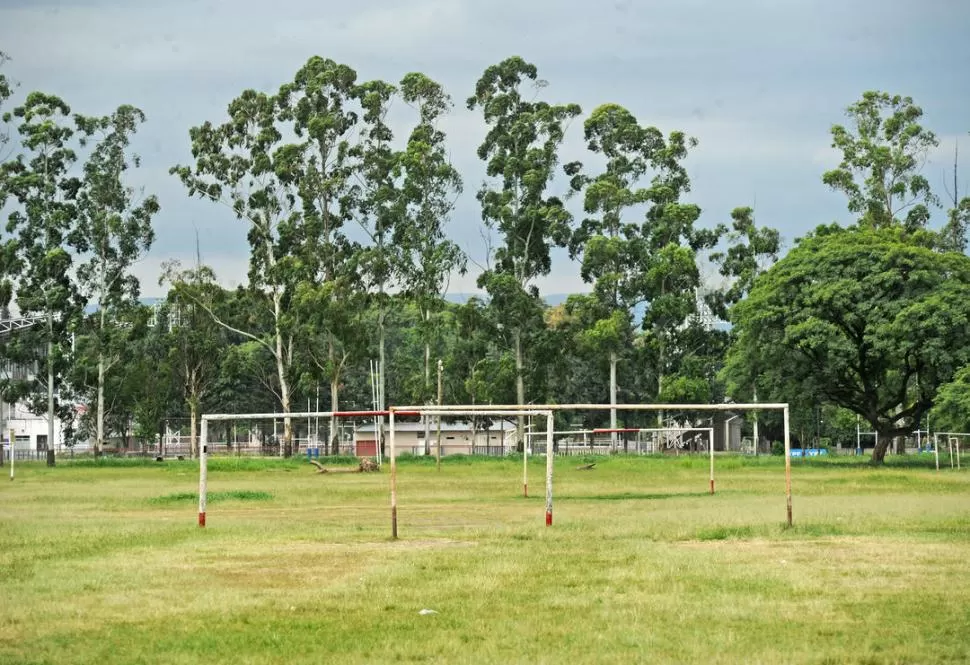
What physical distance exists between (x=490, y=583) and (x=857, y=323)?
55.9m

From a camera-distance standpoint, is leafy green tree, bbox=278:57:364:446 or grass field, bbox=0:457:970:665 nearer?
grass field, bbox=0:457:970:665

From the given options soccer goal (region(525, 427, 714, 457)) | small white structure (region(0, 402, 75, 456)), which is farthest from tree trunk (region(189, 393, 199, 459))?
soccer goal (region(525, 427, 714, 457))

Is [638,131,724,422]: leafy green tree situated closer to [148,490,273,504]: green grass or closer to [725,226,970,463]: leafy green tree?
[725,226,970,463]: leafy green tree

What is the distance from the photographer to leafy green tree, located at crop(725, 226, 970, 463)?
222 ft

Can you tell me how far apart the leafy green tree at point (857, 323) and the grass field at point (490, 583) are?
3170 centimetres

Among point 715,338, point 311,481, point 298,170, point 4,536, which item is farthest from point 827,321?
point 4,536

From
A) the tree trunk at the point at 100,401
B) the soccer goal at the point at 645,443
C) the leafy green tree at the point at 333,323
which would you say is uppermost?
the leafy green tree at the point at 333,323

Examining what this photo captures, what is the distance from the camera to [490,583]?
59.2ft

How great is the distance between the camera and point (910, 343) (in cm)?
6681

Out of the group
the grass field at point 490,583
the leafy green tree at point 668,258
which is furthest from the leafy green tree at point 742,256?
the grass field at point 490,583

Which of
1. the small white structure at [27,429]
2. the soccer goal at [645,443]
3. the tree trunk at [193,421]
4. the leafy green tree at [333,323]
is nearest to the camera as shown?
the leafy green tree at [333,323]

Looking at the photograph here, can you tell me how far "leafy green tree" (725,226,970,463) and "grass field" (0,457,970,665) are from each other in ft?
104

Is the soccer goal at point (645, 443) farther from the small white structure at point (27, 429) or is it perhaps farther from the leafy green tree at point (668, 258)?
the small white structure at point (27, 429)

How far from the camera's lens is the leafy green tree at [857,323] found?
222 ft
